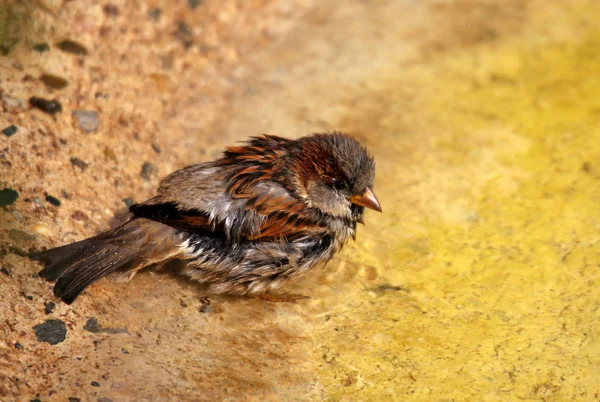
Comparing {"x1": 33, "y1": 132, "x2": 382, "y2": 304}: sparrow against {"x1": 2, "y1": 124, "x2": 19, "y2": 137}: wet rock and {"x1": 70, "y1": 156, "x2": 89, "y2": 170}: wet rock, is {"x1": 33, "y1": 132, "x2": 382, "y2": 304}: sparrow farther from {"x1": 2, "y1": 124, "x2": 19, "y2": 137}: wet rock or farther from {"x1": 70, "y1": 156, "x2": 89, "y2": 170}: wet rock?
{"x1": 2, "y1": 124, "x2": 19, "y2": 137}: wet rock

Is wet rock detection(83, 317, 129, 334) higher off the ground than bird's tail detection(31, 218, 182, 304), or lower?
lower

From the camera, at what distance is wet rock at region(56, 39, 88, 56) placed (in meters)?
5.18

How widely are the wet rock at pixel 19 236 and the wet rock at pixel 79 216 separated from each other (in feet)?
0.99

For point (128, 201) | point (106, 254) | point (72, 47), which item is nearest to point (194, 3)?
point (72, 47)

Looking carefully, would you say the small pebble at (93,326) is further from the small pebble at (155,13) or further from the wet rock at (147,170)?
the small pebble at (155,13)

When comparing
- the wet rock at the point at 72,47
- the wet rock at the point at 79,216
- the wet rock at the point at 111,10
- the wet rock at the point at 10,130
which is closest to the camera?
the wet rock at the point at 79,216

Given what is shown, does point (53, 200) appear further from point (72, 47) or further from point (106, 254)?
point (72, 47)

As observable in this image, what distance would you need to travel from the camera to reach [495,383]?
3.68 m

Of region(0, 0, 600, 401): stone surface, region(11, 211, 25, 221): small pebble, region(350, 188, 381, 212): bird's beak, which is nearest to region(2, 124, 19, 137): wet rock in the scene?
region(0, 0, 600, 401): stone surface

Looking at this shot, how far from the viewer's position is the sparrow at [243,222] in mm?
3980

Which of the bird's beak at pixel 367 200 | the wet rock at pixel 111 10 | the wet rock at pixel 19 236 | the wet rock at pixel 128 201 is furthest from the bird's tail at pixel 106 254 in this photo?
the wet rock at pixel 111 10

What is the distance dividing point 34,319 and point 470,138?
3.09 meters

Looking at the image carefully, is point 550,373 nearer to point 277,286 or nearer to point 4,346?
point 277,286

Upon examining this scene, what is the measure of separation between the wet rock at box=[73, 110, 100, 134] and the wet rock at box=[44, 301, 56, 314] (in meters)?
1.42
